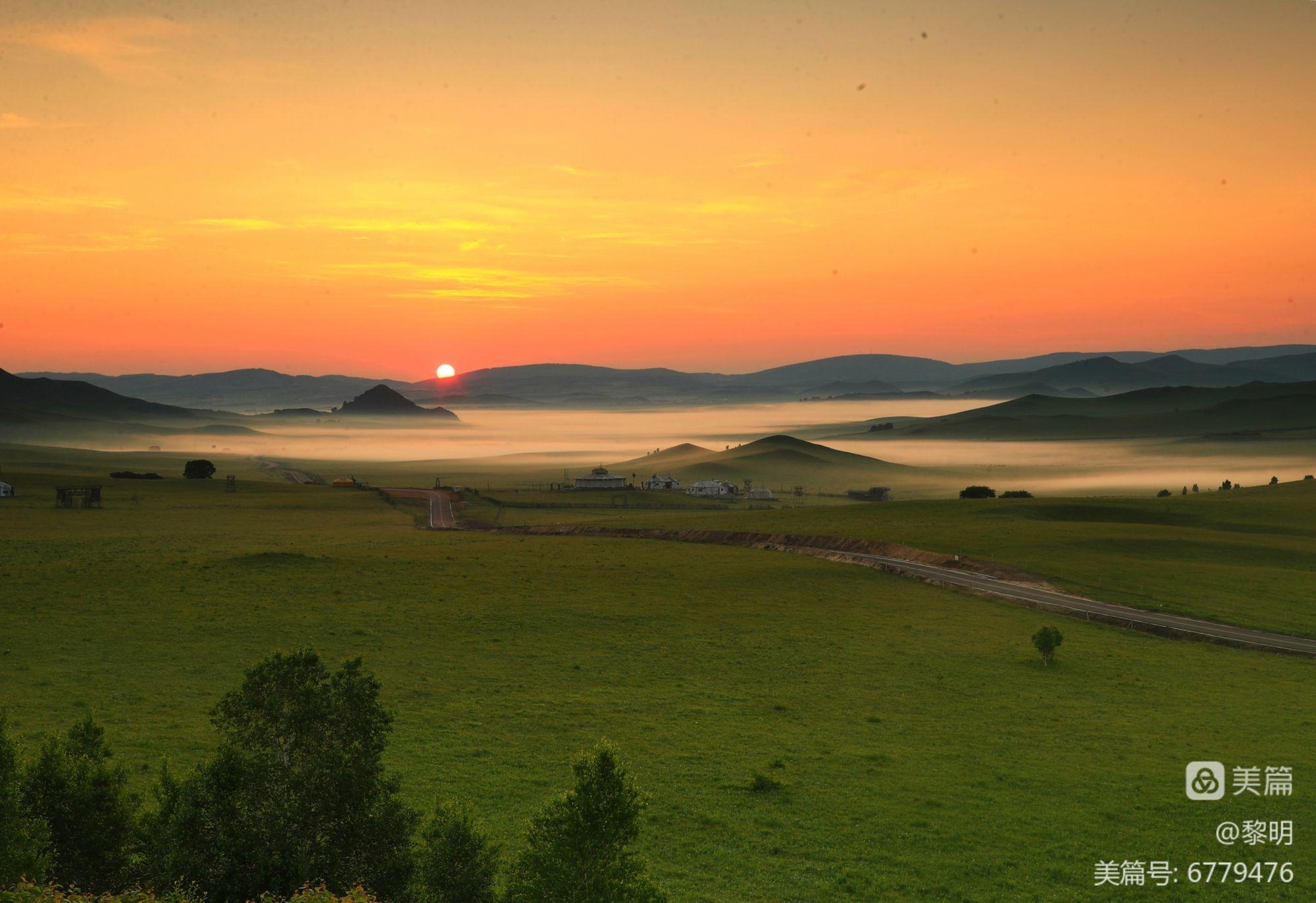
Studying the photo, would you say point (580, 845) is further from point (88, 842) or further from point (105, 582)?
point (105, 582)

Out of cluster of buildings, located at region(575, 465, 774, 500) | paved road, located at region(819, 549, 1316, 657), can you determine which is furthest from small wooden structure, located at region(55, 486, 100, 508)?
paved road, located at region(819, 549, 1316, 657)

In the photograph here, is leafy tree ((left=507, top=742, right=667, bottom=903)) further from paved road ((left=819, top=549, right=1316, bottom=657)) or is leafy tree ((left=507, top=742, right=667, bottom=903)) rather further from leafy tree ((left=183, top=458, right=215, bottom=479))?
leafy tree ((left=183, top=458, right=215, bottom=479))

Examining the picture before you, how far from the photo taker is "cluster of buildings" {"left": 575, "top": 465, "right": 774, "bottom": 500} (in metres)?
181

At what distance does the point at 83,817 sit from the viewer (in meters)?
20.3

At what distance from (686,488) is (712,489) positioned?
43.3 ft

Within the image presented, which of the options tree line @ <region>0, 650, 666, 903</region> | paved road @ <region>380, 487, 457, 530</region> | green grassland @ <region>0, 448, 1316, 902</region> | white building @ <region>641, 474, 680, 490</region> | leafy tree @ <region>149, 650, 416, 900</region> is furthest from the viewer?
white building @ <region>641, 474, 680, 490</region>

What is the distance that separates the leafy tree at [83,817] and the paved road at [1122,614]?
2322 inches

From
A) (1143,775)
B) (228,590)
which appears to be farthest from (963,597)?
(228,590)

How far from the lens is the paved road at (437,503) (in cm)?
12069

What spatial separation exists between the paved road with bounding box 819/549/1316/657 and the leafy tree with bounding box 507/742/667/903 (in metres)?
52.3

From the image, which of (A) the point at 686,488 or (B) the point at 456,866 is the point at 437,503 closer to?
(A) the point at 686,488

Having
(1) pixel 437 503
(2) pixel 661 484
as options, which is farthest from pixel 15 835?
(2) pixel 661 484

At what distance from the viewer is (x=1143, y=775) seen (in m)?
32.9

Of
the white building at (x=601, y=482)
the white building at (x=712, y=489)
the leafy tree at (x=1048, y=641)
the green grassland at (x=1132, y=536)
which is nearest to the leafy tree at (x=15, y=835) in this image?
the leafy tree at (x=1048, y=641)
